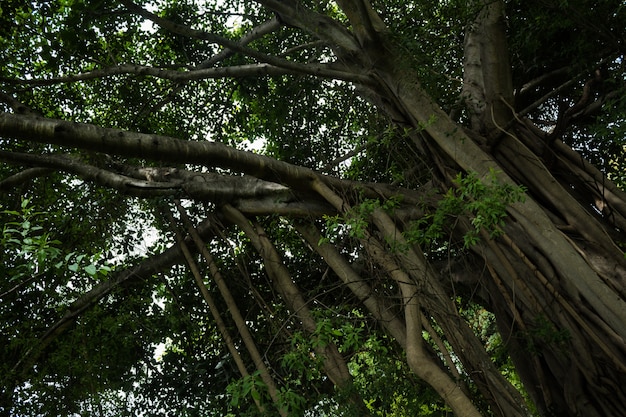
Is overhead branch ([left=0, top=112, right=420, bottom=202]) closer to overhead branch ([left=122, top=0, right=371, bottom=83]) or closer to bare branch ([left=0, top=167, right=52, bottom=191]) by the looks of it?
overhead branch ([left=122, top=0, right=371, bottom=83])

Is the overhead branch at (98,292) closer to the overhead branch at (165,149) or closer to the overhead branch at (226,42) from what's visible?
the overhead branch at (165,149)

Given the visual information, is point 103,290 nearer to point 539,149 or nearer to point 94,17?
point 94,17

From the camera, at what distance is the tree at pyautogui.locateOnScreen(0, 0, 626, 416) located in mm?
3471

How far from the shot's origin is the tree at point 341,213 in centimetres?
347

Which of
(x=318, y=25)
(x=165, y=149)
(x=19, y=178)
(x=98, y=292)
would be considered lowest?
(x=165, y=149)

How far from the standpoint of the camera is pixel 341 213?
13.5 ft

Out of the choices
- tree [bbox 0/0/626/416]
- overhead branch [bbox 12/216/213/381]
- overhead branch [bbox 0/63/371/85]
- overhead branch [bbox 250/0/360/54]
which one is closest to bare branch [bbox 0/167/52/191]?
tree [bbox 0/0/626/416]

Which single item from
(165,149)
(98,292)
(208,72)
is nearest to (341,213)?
(165,149)

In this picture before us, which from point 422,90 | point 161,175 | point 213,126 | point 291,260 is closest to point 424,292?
point 422,90

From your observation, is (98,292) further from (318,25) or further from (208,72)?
(318,25)

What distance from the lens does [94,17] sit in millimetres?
4395

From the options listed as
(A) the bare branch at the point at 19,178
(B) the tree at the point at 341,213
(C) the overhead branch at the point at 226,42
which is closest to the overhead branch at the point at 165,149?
(B) the tree at the point at 341,213

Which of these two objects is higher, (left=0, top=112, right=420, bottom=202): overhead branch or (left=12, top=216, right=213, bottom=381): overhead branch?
(left=12, top=216, right=213, bottom=381): overhead branch

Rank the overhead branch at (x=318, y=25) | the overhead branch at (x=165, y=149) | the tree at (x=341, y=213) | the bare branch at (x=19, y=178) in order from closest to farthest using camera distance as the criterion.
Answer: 1. the overhead branch at (x=165, y=149)
2. the tree at (x=341, y=213)
3. the bare branch at (x=19, y=178)
4. the overhead branch at (x=318, y=25)
